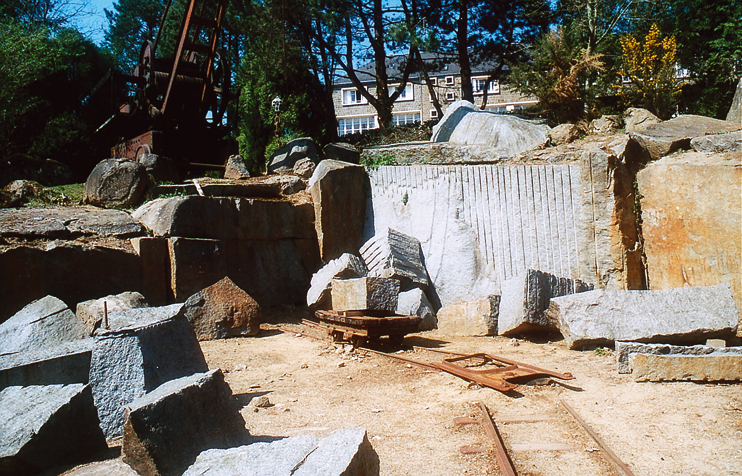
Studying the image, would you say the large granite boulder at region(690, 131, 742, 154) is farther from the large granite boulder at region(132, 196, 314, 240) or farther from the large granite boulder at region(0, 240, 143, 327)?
the large granite boulder at region(0, 240, 143, 327)

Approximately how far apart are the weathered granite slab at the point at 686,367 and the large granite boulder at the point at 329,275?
3.97m

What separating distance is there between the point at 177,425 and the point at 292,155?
828 centimetres

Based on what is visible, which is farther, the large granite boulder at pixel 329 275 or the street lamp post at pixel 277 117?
the street lamp post at pixel 277 117

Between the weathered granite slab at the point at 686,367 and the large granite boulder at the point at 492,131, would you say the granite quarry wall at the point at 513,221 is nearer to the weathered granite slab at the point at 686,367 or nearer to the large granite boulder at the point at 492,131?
the large granite boulder at the point at 492,131

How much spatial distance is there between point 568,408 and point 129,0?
31.8 m

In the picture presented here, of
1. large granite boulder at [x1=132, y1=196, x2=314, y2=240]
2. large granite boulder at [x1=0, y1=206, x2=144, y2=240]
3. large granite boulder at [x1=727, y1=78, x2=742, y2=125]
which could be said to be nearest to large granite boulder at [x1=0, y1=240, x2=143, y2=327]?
large granite boulder at [x1=0, y1=206, x2=144, y2=240]

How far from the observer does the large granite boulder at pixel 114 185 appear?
7.97 metres

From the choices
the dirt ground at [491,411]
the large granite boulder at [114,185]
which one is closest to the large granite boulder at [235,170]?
the large granite boulder at [114,185]

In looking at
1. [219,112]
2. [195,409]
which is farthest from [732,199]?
[219,112]

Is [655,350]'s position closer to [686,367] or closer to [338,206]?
[686,367]

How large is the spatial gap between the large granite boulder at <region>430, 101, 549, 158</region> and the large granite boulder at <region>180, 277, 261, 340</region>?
5044mm

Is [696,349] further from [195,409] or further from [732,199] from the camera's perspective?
[195,409]

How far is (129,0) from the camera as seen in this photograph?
95.2ft

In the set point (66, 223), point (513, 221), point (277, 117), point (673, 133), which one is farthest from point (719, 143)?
point (277, 117)
